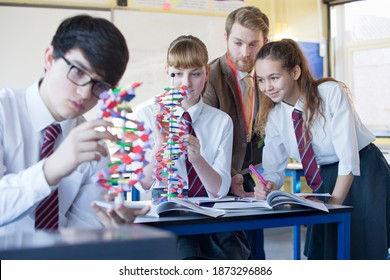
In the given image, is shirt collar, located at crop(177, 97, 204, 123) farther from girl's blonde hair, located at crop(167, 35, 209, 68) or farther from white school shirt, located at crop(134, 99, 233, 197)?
girl's blonde hair, located at crop(167, 35, 209, 68)

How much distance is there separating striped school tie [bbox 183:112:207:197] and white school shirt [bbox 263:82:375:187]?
1.07 feet

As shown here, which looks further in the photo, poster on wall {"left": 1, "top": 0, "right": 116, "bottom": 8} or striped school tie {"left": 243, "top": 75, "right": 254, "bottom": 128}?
poster on wall {"left": 1, "top": 0, "right": 116, "bottom": 8}

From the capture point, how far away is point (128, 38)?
458 cm

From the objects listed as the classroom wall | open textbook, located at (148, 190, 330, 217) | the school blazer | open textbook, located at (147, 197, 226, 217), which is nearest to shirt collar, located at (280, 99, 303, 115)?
the school blazer

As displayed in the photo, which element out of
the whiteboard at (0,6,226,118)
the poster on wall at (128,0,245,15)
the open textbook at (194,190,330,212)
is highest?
the poster on wall at (128,0,245,15)

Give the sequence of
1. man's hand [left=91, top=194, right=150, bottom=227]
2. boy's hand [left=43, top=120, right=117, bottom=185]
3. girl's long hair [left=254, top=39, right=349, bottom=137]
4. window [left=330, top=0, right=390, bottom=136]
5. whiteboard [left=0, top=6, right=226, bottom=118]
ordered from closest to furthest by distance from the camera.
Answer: boy's hand [left=43, top=120, right=117, bottom=185] < man's hand [left=91, top=194, right=150, bottom=227] < girl's long hair [left=254, top=39, right=349, bottom=137] < whiteboard [left=0, top=6, right=226, bottom=118] < window [left=330, top=0, right=390, bottom=136]

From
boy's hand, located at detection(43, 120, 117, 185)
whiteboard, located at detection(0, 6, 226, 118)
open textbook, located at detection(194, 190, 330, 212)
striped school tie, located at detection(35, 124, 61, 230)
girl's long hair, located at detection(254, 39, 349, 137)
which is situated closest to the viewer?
boy's hand, located at detection(43, 120, 117, 185)

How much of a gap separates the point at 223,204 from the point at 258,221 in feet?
0.59

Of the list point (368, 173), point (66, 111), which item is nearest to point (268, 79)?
point (368, 173)

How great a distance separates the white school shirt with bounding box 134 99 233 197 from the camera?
2.22 metres

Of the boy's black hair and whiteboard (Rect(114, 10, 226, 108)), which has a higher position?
whiteboard (Rect(114, 10, 226, 108))

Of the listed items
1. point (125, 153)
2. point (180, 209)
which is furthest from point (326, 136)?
point (125, 153)

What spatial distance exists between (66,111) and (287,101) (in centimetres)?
131

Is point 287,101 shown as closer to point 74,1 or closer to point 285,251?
point 285,251
